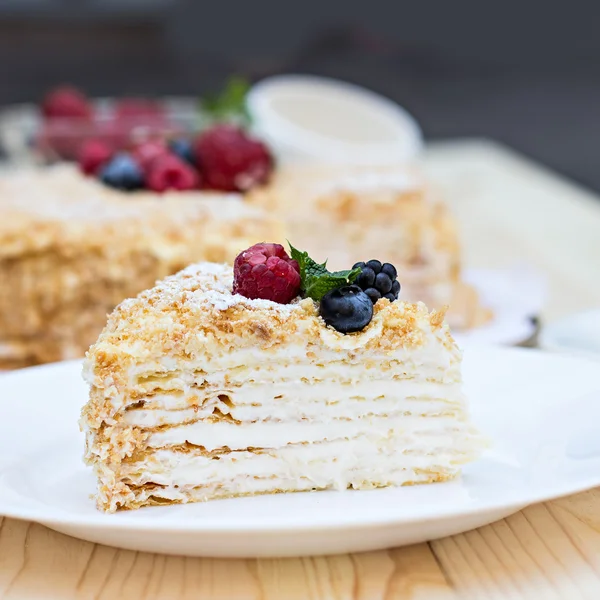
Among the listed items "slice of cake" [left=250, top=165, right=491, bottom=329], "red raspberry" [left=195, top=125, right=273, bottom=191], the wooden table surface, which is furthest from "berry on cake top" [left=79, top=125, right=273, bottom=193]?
the wooden table surface

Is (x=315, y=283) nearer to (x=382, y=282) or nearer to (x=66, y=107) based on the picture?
(x=382, y=282)

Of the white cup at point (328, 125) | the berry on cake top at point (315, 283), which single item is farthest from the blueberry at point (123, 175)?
the berry on cake top at point (315, 283)

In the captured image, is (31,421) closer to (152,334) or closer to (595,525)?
(152,334)

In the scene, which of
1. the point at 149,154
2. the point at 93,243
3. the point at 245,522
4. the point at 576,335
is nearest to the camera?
the point at 245,522

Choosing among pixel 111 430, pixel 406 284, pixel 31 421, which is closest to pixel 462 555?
pixel 111 430

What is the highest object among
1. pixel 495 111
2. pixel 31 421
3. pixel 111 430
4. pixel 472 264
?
pixel 111 430

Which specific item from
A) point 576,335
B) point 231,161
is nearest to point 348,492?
point 576,335

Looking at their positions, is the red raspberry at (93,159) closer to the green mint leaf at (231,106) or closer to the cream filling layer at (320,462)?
the green mint leaf at (231,106)
